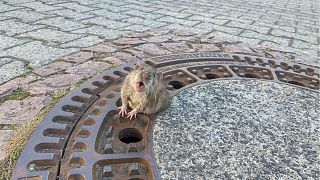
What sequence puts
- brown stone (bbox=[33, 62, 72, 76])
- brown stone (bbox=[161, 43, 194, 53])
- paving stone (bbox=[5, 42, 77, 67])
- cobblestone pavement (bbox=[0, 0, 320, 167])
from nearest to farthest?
1. cobblestone pavement (bbox=[0, 0, 320, 167])
2. brown stone (bbox=[33, 62, 72, 76])
3. paving stone (bbox=[5, 42, 77, 67])
4. brown stone (bbox=[161, 43, 194, 53])

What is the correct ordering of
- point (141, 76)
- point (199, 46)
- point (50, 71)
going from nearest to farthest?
1. point (141, 76)
2. point (50, 71)
3. point (199, 46)

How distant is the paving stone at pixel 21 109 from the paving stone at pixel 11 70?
1.12 ft

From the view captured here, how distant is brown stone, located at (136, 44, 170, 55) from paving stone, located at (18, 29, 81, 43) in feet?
2.40

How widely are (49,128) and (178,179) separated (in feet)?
2.52

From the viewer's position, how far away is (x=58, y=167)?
158 centimetres

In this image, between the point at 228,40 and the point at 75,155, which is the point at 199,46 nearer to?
the point at 228,40

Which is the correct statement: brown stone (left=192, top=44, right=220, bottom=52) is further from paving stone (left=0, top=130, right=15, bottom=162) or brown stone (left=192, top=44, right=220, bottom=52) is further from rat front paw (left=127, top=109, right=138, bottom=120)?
paving stone (left=0, top=130, right=15, bottom=162)

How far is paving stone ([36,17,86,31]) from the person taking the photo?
3779mm

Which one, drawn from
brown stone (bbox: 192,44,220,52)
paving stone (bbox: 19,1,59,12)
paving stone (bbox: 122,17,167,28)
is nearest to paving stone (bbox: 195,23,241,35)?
paving stone (bbox: 122,17,167,28)

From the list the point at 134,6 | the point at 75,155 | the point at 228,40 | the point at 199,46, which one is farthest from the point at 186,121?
the point at 134,6

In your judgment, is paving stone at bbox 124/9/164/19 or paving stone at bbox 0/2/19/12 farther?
paving stone at bbox 124/9/164/19

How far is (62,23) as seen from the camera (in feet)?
12.9

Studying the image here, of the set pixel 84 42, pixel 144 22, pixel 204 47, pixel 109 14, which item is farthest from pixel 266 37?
pixel 84 42

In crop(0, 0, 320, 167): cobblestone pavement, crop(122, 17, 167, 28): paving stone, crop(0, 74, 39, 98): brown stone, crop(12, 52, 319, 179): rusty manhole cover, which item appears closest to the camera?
crop(12, 52, 319, 179): rusty manhole cover
